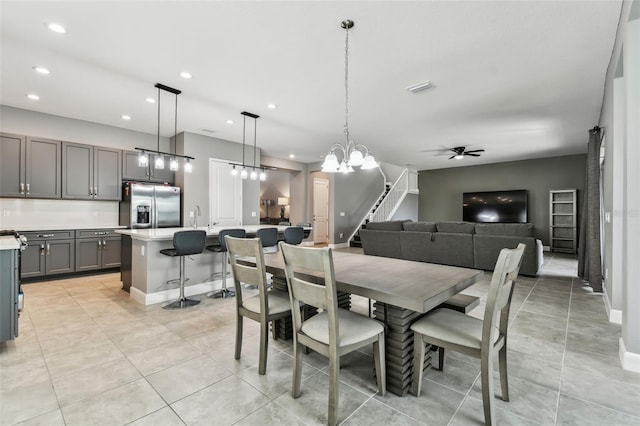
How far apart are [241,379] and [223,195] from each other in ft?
16.0

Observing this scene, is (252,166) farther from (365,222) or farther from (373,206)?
(373,206)

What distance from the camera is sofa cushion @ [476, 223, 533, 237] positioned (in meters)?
5.07

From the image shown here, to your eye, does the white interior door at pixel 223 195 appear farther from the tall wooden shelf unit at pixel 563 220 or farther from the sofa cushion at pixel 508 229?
the tall wooden shelf unit at pixel 563 220

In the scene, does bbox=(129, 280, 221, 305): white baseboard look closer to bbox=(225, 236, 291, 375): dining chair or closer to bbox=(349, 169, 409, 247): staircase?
bbox=(225, 236, 291, 375): dining chair

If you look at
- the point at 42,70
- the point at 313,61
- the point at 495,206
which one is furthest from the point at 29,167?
the point at 495,206

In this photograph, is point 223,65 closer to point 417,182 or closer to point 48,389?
point 48,389

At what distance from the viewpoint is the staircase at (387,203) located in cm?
940

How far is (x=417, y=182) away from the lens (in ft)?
37.8

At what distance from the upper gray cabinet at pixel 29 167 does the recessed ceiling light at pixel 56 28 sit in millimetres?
2981

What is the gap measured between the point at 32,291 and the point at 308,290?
4.82 m

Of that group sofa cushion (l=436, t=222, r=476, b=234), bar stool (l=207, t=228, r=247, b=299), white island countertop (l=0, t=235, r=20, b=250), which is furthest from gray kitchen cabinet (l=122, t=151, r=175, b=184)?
sofa cushion (l=436, t=222, r=476, b=234)

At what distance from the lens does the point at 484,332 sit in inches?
60.9

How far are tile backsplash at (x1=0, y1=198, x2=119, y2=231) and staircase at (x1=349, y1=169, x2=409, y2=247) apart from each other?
638 cm

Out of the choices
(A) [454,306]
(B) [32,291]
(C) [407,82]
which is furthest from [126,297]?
(C) [407,82]
